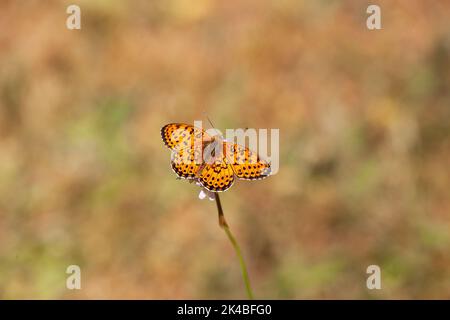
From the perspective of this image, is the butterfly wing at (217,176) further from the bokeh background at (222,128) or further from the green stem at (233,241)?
the bokeh background at (222,128)

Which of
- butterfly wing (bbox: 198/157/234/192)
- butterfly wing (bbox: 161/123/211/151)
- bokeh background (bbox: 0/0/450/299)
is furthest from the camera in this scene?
bokeh background (bbox: 0/0/450/299)

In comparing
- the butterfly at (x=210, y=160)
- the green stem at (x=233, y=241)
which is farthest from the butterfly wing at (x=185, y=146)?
the green stem at (x=233, y=241)

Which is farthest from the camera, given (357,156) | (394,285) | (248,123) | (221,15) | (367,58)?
(221,15)

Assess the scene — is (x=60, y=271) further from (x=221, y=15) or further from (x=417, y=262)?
(x=221, y=15)

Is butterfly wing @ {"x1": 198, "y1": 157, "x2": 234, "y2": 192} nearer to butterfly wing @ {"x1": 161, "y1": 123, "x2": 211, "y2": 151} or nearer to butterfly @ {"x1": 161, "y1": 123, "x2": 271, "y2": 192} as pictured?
butterfly @ {"x1": 161, "y1": 123, "x2": 271, "y2": 192}

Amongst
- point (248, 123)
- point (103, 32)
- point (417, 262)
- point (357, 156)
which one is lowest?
point (417, 262)

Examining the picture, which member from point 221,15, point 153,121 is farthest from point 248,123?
point 221,15

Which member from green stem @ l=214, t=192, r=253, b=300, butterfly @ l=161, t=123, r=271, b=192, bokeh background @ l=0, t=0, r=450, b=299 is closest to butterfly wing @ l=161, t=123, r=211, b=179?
butterfly @ l=161, t=123, r=271, b=192
